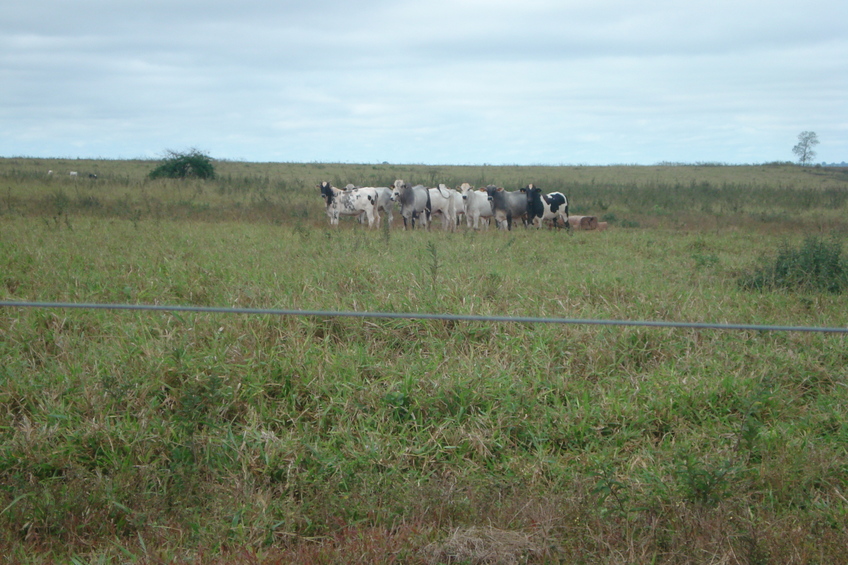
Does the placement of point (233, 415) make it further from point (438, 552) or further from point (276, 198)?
point (276, 198)

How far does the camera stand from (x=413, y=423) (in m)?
4.52

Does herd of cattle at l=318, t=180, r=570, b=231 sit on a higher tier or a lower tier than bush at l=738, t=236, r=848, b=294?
higher

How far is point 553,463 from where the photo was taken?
4.09 meters

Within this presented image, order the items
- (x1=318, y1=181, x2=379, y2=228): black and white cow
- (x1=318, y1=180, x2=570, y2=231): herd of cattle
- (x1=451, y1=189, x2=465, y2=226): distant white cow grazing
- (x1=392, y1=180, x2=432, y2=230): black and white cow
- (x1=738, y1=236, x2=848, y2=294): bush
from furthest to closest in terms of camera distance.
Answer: (x1=451, y1=189, x2=465, y2=226): distant white cow grazing < (x1=318, y1=181, x2=379, y2=228): black and white cow < (x1=318, y1=180, x2=570, y2=231): herd of cattle < (x1=392, y1=180, x2=432, y2=230): black and white cow < (x1=738, y1=236, x2=848, y2=294): bush

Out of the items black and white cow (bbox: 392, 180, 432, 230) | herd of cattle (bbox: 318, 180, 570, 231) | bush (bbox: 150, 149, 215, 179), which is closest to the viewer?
black and white cow (bbox: 392, 180, 432, 230)

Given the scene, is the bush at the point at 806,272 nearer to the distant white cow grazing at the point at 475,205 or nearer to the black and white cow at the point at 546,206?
the black and white cow at the point at 546,206

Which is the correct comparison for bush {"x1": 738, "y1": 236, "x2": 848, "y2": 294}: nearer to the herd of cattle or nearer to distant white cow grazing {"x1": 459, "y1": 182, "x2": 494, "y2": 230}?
the herd of cattle

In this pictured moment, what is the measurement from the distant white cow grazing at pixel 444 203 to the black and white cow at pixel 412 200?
0.33 m

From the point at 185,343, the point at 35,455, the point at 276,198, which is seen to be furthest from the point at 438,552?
the point at 276,198

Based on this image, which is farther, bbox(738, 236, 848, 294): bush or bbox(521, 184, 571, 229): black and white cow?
bbox(521, 184, 571, 229): black and white cow

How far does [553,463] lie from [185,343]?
314 centimetres

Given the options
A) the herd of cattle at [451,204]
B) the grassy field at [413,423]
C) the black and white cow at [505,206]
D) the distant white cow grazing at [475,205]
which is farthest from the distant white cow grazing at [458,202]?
the grassy field at [413,423]

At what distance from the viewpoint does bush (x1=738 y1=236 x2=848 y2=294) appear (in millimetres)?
7965

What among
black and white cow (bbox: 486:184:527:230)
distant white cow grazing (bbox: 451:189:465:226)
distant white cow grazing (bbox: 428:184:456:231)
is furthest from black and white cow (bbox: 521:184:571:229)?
distant white cow grazing (bbox: 428:184:456:231)
